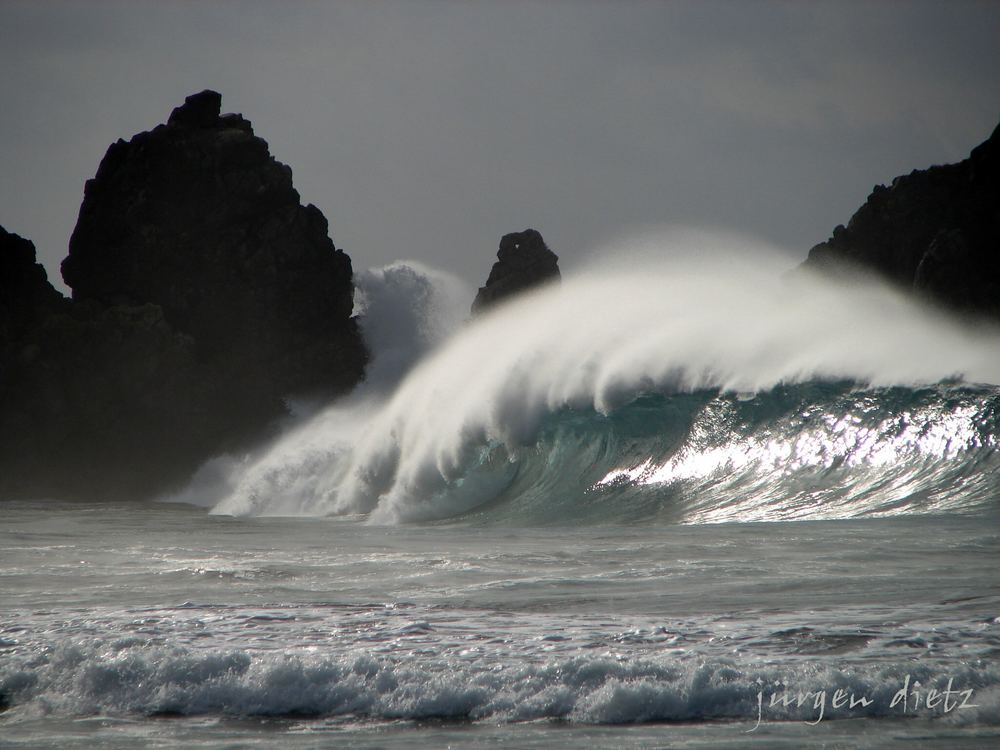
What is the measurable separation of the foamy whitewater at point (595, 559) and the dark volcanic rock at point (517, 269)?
19780 mm

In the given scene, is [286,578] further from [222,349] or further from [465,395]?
[222,349]

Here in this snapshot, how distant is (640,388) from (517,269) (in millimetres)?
Answer: 27947

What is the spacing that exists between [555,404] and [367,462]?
4.37 meters

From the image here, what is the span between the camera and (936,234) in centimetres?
3831

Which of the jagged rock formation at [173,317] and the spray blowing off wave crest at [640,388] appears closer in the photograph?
the spray blowing off wave crest at [640,388]

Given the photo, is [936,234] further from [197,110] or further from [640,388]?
[197,110]

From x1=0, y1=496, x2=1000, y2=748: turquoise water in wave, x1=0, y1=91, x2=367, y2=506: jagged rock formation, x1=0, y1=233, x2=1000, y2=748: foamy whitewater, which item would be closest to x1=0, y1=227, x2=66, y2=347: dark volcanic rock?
x1=0, y1=91, x2=367, y2=506: jagged rock formation

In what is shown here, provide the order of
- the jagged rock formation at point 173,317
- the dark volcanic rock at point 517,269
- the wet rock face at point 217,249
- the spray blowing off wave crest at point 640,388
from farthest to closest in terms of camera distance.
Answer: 1. the dark volcanic rock at point 517,269
2. the wet rock face at point 217,249
3. the jagged rock formation at point 173,317
4. the spray blowing off wave crest at point 640,388

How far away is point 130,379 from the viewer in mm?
38594

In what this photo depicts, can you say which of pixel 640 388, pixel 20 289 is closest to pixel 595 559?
pixel 640 388

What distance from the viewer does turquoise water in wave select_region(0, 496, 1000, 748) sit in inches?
244

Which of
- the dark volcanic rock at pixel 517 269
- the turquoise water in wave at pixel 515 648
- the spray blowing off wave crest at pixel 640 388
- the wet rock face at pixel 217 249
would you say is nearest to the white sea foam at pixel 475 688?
the turquoise water in wave at pixel 515 648

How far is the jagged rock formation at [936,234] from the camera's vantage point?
3191 centimetres

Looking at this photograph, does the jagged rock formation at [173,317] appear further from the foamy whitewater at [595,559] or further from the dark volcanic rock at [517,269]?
the foamy whitewater at [595,559]
